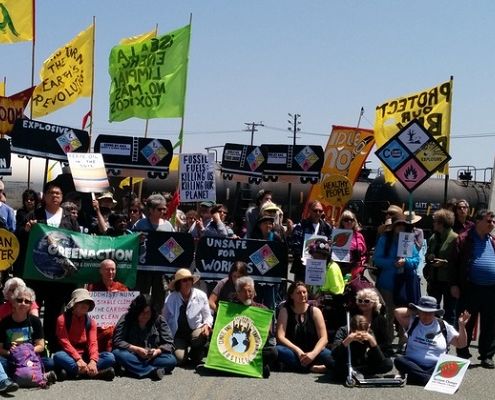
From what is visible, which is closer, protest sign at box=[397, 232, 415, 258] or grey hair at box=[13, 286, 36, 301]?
grey hair at box=[13, 286, 36, 301]

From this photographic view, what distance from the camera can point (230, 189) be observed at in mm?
28328

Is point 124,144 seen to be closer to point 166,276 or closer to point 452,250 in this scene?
point 166,276

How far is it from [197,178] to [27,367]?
19.9 ft

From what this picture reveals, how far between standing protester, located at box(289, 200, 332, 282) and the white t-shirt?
7.77ft

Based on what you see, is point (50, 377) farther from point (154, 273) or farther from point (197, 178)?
point (197, 178)

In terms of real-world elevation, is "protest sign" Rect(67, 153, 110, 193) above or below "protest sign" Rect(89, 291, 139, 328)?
above

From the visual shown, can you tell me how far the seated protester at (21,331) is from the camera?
8.13 m

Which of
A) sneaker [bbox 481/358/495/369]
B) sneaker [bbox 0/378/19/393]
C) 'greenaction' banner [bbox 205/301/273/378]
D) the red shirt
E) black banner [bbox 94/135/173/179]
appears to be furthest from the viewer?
black banner [bbox 94/135/173/179]

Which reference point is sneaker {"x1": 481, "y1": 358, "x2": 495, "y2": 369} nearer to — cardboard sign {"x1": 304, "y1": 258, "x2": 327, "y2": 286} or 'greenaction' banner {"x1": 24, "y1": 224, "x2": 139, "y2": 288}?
cardboard sign {"x1": 304, "y1": 258, "x2": 327, "y2": 286}

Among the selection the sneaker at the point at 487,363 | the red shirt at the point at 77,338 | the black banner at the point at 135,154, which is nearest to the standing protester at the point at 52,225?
the red shirt at the point at 77,338

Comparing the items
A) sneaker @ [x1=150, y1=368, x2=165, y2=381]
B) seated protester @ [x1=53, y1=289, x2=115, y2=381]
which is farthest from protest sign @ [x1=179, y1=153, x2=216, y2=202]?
sneaker @ [x1=150, y1=368, x2=165, y2=381]

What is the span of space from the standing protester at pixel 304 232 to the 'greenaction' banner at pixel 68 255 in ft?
7.22

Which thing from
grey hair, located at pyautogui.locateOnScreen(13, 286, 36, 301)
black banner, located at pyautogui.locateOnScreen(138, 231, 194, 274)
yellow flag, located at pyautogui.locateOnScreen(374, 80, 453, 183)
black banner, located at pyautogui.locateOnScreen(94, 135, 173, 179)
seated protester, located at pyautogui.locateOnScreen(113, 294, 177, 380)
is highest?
yellow flag, located at pyautogui.locateOnScreen(374, 80, 453, 183)

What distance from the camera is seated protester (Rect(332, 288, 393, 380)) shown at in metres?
8.70
